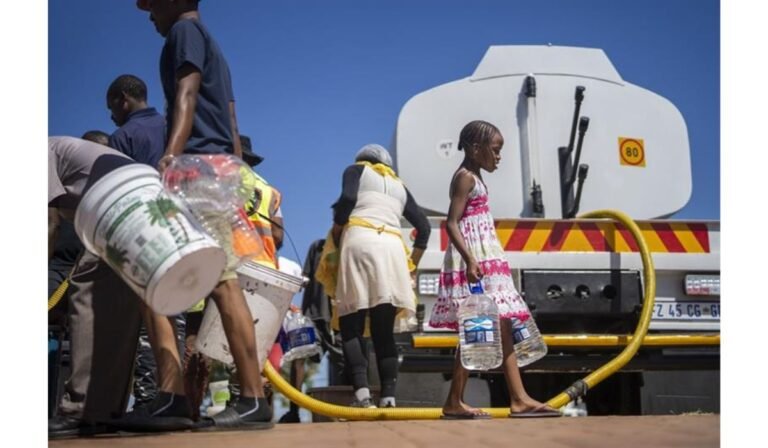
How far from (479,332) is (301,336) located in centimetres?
146

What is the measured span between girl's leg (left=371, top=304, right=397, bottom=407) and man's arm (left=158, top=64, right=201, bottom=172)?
6.42ft

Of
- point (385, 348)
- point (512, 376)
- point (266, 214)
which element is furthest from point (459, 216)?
point (385, 348)

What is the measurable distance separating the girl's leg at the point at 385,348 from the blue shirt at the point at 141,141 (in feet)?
5.28

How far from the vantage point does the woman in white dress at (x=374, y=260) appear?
15.9 feet

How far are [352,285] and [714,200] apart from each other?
173 cm

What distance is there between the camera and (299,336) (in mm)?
5145

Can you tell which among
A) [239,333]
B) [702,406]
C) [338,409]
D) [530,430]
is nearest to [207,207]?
[239,333]

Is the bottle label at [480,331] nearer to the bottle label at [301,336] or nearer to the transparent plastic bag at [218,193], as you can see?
the transparent plastic bag at [218,193]

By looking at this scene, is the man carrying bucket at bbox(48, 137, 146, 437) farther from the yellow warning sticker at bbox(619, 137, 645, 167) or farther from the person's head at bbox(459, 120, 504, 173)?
the yellow warning sticker at bbox(619, 137, 645, 167)

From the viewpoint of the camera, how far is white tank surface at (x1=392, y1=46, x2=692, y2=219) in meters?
5.93

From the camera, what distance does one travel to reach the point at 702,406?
5.14 metres

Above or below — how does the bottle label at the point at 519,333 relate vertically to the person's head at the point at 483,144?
below

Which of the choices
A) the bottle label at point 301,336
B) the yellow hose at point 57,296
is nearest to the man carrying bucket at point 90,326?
the yellow hose at point 57,296

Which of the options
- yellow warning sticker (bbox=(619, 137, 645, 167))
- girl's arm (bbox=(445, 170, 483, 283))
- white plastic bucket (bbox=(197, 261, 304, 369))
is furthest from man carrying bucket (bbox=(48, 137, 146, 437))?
yellow warning sticker (bbox=(619, 137, 645, 167))
